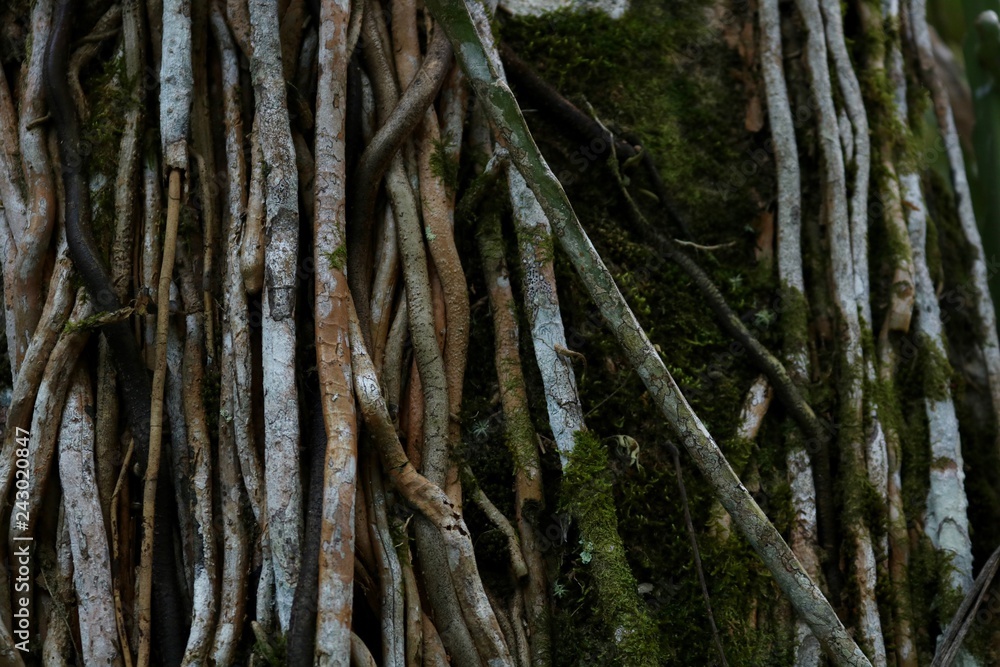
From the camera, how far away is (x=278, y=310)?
2.05 meters

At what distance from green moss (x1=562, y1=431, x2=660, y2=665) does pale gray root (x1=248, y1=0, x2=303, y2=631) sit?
0.67 meters

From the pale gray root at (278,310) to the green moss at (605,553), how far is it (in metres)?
0.67

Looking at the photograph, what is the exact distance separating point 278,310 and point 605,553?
983 mm

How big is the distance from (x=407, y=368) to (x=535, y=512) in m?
0.50

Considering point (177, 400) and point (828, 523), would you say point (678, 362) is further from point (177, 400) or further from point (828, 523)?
point (177, 400)

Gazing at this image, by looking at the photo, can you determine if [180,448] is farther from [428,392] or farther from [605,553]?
[605,553]

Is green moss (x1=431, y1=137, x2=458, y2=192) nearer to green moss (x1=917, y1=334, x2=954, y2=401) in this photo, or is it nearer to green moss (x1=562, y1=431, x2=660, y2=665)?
green moss (x1=562, y1=431, x2=660, y2=665)

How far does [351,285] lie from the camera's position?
2.15 meters

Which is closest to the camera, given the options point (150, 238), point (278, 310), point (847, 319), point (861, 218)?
point (278, 310)

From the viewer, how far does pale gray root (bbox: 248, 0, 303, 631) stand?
6.24 ft

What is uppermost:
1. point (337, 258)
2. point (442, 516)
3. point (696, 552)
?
point (337, 258)

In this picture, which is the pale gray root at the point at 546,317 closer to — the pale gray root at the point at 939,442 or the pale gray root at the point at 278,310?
the pale gray root at the point at 278,310

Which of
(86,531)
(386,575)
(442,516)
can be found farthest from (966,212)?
(86,531)

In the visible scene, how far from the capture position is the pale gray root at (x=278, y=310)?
6.24 ft
